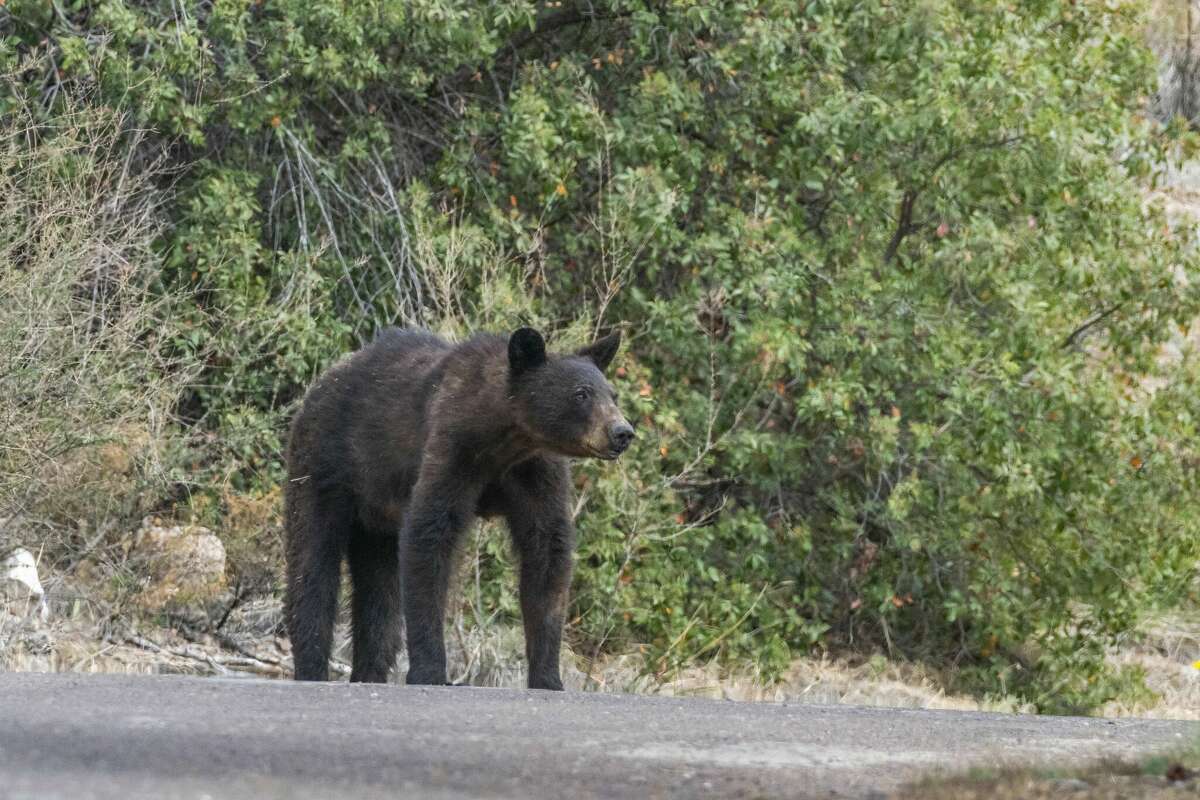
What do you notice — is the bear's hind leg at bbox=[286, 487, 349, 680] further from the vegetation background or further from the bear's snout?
the vegetation background

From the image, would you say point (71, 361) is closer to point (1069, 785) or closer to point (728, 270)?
point (728, 270)

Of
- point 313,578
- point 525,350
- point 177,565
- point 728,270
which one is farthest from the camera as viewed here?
point 728,270

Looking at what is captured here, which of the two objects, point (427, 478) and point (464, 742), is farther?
point (427, 478)

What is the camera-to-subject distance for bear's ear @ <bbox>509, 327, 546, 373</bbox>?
9.38 meters

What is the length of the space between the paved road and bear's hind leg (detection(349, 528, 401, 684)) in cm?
256

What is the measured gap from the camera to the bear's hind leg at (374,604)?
10383 millimetres

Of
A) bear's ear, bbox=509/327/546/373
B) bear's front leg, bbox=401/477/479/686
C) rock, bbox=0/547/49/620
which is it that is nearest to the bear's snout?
bear's ear, bbox=509/327/546/373

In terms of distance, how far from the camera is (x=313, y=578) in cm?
1017

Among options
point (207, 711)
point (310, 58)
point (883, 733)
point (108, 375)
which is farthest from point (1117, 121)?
point (207, 711)

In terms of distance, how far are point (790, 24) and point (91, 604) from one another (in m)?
6.76

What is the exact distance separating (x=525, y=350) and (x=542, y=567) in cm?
106

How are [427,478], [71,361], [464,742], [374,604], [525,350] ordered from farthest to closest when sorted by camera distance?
[71,361]
[374,604]
[525,350]
[427,478]
[464,742]

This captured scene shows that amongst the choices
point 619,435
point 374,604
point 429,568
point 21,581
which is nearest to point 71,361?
→ point 21,581

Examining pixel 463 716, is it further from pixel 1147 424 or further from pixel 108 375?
pixel 1147 424
